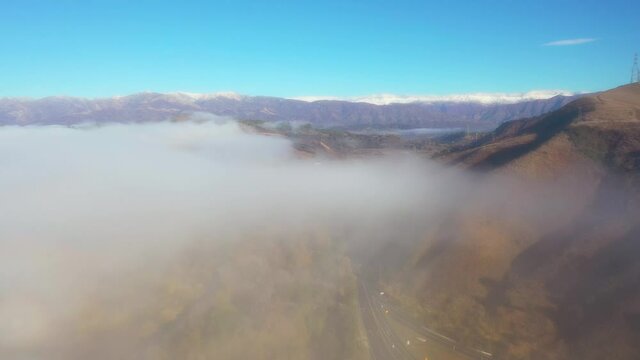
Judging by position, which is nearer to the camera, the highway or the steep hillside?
the highway

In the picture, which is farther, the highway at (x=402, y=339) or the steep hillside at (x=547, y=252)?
the steep hillside at (x=547, y=252)

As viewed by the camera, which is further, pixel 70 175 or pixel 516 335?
pixel 70 175

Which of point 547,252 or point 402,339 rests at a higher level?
point 547,252

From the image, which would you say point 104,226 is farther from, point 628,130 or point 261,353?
point 628,130

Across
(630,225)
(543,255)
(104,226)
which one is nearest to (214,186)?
(104,226)

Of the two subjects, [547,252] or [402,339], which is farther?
[547,252]
